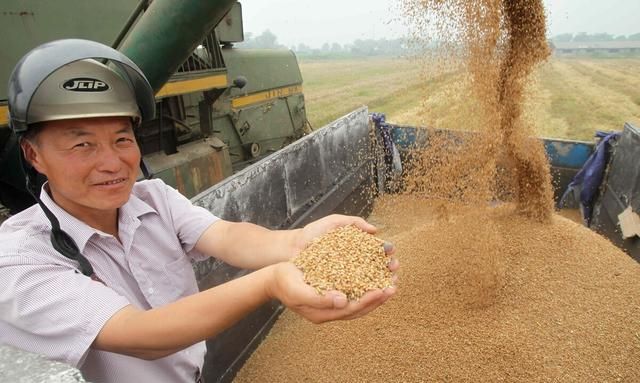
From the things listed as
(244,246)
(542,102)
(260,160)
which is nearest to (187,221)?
(244,246)

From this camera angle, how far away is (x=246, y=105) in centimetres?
559

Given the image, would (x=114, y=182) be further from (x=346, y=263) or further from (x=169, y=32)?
(x=169, y=32)

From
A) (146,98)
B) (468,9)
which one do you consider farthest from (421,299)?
(146,98)

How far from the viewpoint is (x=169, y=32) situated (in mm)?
2074

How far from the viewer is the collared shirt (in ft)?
3.27

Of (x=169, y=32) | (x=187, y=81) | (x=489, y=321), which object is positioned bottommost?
(x=489, y=321)

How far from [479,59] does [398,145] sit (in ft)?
8.20

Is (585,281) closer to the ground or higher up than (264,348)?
higher up

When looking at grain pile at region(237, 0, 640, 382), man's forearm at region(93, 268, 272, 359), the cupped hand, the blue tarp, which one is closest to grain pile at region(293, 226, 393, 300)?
the cupped hand

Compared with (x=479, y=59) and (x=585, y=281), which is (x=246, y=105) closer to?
(x=479, y=59)

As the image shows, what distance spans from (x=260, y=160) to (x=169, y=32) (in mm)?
1307

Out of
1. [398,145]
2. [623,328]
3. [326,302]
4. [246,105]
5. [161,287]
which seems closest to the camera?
[326,302]

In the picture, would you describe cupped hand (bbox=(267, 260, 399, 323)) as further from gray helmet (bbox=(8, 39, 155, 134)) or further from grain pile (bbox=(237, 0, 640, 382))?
grain pile (bbox=(237, 0, 640, 382))

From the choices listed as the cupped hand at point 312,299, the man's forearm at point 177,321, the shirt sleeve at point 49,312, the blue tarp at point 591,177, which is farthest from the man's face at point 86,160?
the blue tarp at point 591,177
